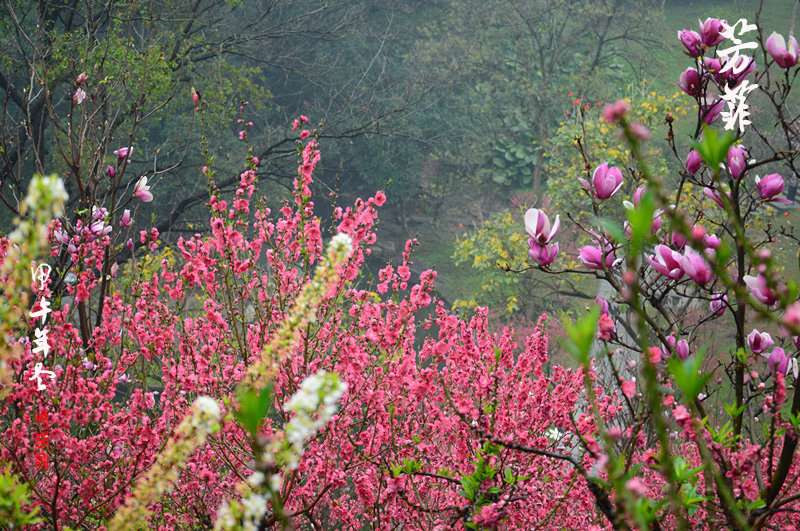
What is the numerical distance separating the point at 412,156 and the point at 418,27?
4136 mm

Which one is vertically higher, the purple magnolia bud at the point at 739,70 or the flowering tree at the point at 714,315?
the purple magnolia bud at the point at 739,70

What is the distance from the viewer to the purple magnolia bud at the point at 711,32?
187 cm

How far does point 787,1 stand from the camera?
27.7 m

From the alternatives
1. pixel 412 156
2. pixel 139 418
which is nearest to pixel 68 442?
pixel 139 418

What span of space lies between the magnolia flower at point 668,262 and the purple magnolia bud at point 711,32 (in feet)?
2.35

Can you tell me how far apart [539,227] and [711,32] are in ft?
2.54

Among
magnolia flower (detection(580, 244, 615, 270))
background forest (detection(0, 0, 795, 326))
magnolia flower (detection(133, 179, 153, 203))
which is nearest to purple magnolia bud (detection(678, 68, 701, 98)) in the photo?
magnolia flower (detection(580, 244, 615, 270))

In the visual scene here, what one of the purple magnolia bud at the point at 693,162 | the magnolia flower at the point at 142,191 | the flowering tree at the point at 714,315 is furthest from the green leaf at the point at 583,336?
the magnolia flower at the point at 142,191

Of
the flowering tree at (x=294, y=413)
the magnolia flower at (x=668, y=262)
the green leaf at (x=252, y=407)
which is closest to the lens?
the green leaf at (x=252, y=407)

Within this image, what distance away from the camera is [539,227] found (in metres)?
1.79

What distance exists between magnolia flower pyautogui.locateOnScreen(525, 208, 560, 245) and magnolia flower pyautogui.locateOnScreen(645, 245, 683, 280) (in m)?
0.28

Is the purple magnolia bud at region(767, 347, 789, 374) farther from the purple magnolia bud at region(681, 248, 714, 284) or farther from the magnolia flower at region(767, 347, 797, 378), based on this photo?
the purple magnolia bud at region(681, 248, 714, 284)

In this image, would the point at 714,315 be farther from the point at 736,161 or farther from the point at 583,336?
A: the point at 583,336

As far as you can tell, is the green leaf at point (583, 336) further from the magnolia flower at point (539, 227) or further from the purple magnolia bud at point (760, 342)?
the purple magnolia bud at point (760, 342)
